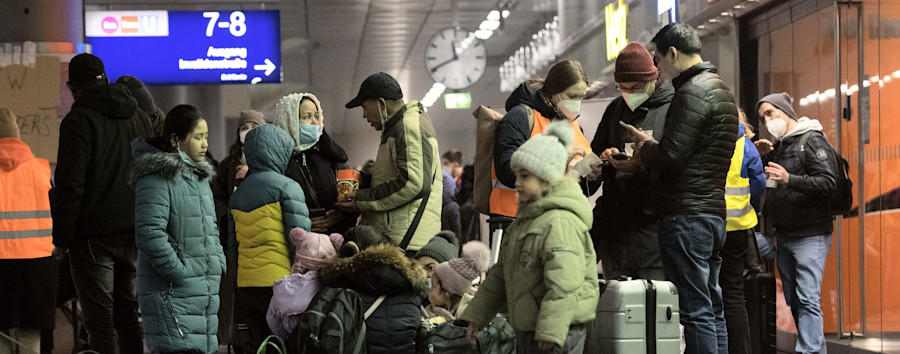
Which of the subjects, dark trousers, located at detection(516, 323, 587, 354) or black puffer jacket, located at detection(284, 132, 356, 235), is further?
black puffer jacket, located at detection(284, 132, 356, 235)

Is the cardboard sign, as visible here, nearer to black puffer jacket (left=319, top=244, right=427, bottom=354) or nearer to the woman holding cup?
the woman holding cup

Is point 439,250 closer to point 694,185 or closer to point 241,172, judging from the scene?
point 694,185

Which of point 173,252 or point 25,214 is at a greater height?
point 25,214

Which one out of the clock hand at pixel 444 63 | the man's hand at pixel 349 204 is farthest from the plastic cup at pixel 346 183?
the clock hand at pixel 444 63

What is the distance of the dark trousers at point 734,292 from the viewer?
19.8ft

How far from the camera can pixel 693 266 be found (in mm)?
5438

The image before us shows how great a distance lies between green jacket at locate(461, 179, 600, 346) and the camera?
443 centimetres

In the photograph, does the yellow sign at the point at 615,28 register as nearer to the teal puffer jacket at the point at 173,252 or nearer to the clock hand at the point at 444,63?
the clock hand at the point at 444,63

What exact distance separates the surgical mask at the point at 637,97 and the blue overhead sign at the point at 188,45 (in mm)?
8159

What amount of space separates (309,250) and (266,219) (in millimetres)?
430

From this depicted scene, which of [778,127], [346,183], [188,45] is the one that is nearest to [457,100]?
[188,45]

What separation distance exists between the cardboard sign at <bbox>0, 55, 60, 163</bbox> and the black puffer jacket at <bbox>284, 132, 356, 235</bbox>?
301 cm

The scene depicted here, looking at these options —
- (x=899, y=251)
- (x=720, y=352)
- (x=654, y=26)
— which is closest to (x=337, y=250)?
(x=720, y=352)

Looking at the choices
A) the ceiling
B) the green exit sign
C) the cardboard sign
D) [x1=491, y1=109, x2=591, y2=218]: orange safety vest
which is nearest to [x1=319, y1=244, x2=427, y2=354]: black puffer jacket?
[x1=491, y1=109, x2=591, y2=218]: orange safety vest
